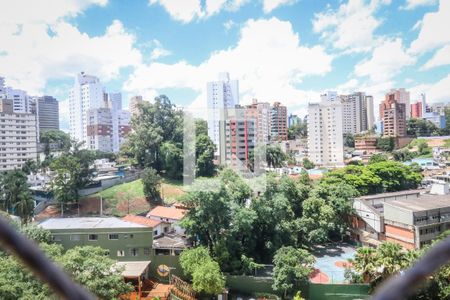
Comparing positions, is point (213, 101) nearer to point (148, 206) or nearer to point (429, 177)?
point (148, 206)

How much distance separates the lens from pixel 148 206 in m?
17.9

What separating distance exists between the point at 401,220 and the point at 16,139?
2449 centimetres

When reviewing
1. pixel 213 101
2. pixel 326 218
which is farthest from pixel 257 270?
pixel 213 101

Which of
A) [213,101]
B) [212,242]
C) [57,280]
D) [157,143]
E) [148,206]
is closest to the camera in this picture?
[57,280]

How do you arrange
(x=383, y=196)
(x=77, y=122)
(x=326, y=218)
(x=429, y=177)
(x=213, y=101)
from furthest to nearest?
(x=77, y=122) → (x=213, y=101) → (x=429, y=177) → (x=383, y=196) → (x=326, y=218)

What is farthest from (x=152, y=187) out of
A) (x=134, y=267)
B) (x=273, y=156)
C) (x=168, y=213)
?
(x=273, y=156)

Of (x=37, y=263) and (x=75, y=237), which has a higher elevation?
(x=37, y=263)

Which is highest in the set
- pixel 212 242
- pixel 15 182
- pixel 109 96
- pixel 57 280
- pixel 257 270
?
pixel 109 96

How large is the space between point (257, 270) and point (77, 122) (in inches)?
1421

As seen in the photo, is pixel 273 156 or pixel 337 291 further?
pixel 273 156

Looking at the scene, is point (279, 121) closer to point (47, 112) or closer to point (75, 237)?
point (47, 112)

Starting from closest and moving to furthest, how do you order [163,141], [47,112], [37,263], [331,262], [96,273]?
[37,263]
[96,273]
[331,262]
[163,141]
[47,112]

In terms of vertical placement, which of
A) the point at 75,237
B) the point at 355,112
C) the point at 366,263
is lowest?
the point at 366,263

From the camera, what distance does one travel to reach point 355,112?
47969 millimetres
